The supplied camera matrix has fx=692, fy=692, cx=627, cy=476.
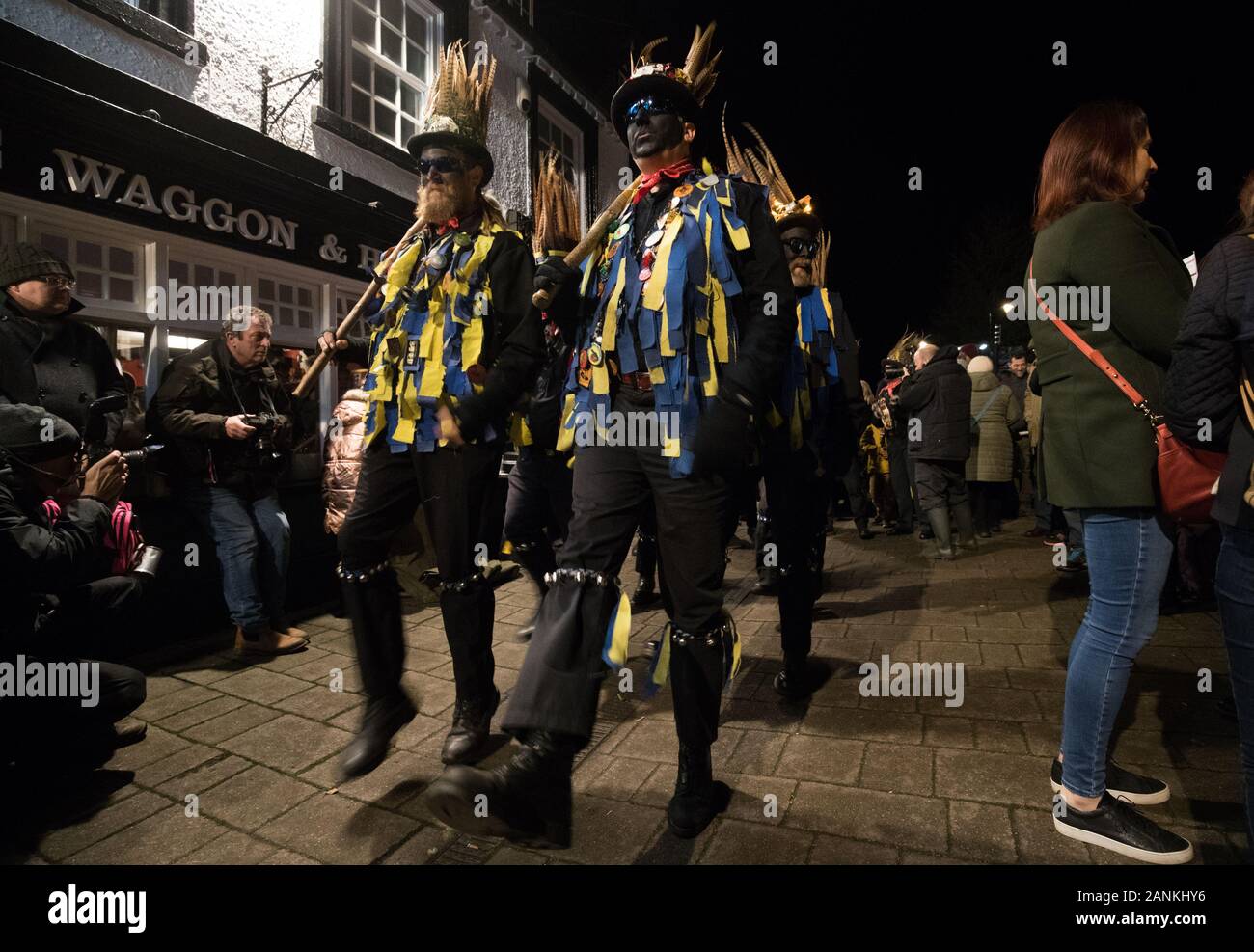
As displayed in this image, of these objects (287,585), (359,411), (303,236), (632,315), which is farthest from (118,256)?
(632,315)

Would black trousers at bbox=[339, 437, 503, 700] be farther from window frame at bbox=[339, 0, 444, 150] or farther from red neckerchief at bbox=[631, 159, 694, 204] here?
window frame at bbox=[339, 0, 444, 150]

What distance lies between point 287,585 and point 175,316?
7.13ft

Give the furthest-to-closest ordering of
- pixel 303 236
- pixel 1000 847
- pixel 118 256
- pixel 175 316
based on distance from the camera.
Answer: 1. pixel 303 236
2. pixel 175 316
3. pixel 118 256
4. pixel 1000 847

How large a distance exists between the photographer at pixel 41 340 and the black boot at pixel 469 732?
103 inches

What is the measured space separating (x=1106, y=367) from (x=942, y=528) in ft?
16.8

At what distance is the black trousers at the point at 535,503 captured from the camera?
3984mm

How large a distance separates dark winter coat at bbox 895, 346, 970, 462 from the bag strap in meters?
4.81

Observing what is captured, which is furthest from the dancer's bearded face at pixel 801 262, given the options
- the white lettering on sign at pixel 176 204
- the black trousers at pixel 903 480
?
the black trousers at pixel 903 480

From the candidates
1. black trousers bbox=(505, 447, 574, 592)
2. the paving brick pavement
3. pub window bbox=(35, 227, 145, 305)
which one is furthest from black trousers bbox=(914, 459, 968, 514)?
pub window bbox=(35, 227, 145, 305)

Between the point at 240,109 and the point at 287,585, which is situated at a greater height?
the point at 240,109

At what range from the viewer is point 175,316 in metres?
5.16

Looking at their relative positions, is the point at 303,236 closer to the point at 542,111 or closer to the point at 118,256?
the point at 118,256

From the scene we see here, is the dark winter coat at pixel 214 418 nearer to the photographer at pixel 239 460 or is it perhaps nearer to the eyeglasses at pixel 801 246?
the photographer at pixel 239 460

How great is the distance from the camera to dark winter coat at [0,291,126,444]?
137 inches
